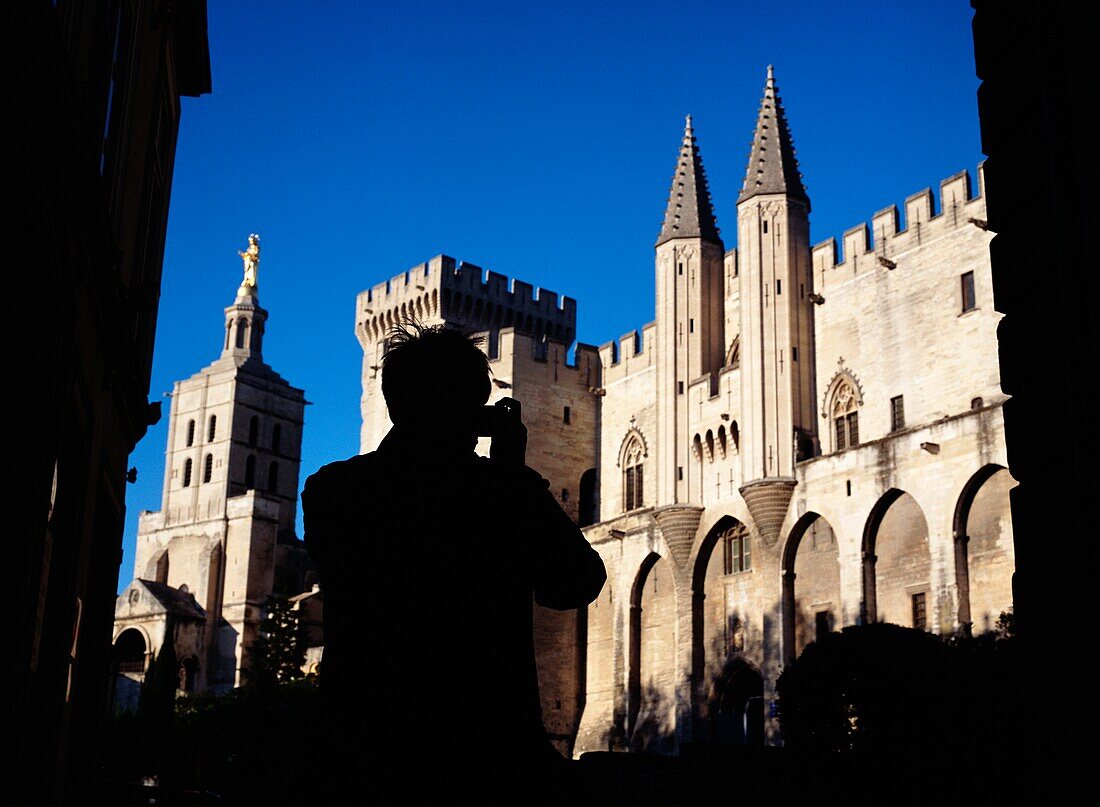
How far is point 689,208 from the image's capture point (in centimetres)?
3997

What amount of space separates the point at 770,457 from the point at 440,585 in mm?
30947

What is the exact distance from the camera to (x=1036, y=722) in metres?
5.04

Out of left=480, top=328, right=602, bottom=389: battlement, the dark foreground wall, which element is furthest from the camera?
left=480, top=328, right=602, bottom=389: battlement

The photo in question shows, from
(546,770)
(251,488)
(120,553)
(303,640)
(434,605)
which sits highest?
(251,488)

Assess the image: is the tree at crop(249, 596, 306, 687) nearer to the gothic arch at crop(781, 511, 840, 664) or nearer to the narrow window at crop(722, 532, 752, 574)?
the narrow window at crop(722, 532, 752, 574)

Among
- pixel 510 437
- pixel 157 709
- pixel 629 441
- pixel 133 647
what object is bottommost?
pixel 510 437

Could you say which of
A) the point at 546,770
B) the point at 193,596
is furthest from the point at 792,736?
the point at 193,596

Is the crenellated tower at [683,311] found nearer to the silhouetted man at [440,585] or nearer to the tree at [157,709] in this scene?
the tree at [157,709]

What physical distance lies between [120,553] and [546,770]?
40.4ft

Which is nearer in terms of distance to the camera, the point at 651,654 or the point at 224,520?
the point at 651,654

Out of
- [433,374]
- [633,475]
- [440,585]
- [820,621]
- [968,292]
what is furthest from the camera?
[633,475]

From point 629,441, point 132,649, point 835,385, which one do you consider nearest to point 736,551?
point 835,385

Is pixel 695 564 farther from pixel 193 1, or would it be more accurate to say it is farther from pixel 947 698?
pixel 193 1

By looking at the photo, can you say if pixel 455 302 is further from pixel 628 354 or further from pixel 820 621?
pixel 820 621
